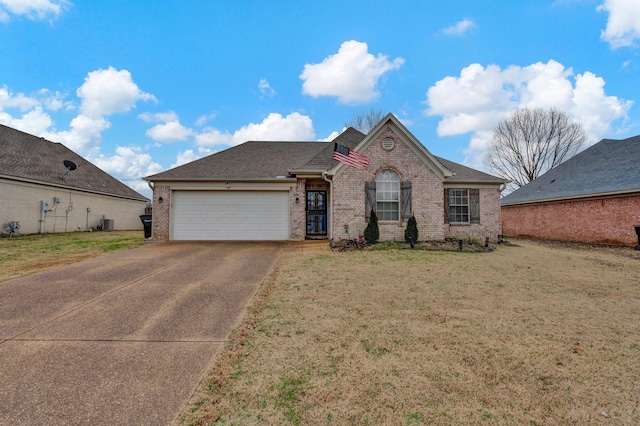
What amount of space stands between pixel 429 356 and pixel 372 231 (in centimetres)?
809

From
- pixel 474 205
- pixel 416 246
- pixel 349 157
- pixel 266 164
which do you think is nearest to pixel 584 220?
pixel 474 205

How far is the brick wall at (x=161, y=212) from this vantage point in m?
12.1

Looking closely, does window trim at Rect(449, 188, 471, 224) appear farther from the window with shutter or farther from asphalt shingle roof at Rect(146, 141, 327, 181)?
asphalt shingle roof at Rect(146, 141, 327, 181)

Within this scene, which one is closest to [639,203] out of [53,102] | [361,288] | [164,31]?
[361,288]

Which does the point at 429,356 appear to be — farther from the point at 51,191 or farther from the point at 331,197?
the point at 51,191

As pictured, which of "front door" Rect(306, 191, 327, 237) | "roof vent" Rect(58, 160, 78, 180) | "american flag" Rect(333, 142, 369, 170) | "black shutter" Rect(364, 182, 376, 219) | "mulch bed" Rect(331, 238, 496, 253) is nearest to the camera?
"mulch bed" Rect(331, 238, 496, 253)

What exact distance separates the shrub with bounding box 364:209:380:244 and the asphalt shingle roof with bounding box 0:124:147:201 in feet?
55.0

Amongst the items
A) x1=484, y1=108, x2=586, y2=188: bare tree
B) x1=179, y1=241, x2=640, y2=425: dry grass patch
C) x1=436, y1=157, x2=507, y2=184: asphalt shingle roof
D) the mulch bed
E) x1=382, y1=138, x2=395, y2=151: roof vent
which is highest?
x1=484, y1=108, x2=586, y2=188: bare tree

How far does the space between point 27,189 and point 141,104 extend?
6.95 m

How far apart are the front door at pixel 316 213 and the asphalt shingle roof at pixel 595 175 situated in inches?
453

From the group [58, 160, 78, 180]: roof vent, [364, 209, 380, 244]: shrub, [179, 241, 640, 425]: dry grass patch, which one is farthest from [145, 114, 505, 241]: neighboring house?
[58, 160, 78, 180]: roof vent

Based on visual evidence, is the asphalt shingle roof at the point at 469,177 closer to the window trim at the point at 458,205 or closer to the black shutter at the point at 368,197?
the window trim at the point at 458,205

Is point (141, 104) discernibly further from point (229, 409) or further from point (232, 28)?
point (229, 409)

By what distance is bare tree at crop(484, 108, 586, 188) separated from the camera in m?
26.8
